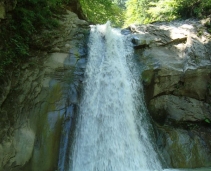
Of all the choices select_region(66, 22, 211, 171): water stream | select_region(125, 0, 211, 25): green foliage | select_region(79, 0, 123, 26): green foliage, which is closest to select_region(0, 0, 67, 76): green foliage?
select_region(66, 22, 211, 171): water stream

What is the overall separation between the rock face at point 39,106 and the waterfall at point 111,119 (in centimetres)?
50

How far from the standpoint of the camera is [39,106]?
6008mm

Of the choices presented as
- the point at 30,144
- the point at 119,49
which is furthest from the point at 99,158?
the point at 119,49

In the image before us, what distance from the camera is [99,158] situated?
230 inches

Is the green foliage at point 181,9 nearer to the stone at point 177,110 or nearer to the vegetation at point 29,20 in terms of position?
the vegetation at point 29,20

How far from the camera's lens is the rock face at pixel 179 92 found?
6918mm

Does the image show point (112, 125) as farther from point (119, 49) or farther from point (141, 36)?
point (141, 36)

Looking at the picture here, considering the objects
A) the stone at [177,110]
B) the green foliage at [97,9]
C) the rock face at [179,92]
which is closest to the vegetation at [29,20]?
the green foliage at [97,9]

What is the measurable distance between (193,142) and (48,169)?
449 centimetres

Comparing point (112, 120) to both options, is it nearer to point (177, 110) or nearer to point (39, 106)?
point (39, 106)

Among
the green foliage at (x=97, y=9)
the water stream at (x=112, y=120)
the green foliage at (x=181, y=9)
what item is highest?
the green foliage at (x=97, y=9)

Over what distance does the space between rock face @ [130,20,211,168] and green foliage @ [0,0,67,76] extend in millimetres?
3605

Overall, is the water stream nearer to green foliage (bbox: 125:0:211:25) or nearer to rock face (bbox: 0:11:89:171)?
rock face (bbox: 0:11:89:171)

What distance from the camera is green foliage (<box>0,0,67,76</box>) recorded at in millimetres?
6105
